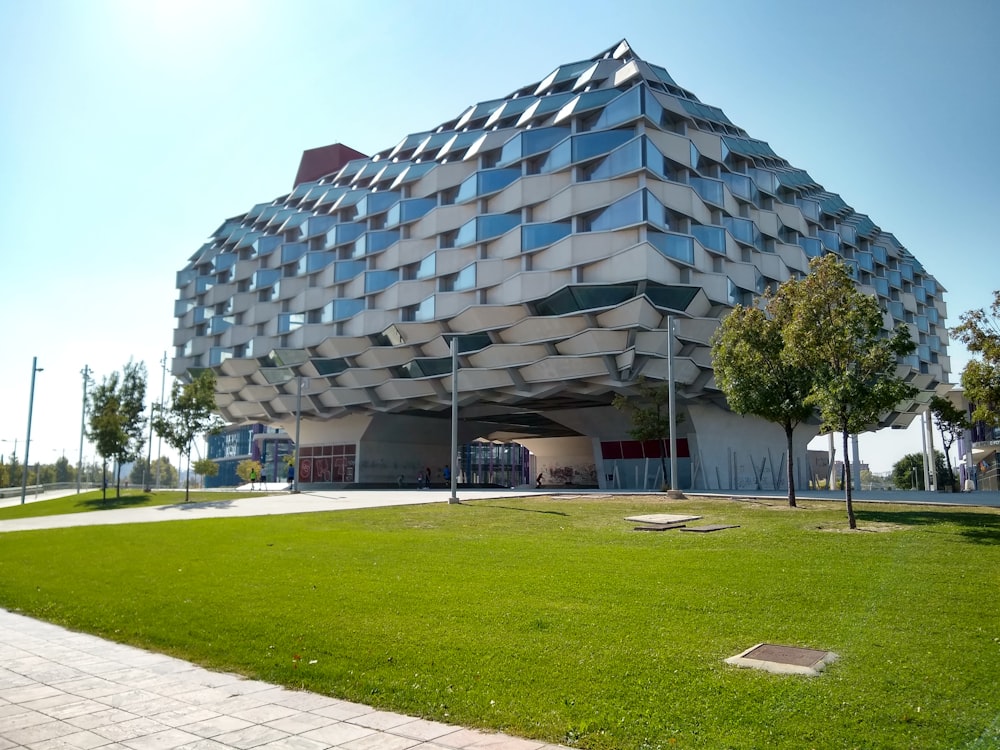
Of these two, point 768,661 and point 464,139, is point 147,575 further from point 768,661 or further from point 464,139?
point 464,139

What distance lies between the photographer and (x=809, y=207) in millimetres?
60062

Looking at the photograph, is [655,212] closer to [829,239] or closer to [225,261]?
[829,239]

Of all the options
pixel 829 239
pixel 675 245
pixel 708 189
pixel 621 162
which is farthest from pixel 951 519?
pixel 829 239

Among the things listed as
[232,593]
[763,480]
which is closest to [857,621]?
[232,593]

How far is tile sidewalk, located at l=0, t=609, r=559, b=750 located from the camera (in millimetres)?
5594

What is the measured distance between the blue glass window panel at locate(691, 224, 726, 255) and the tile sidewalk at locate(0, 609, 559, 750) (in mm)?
41232

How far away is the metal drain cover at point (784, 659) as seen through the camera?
267 inches

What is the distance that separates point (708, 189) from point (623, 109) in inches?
291

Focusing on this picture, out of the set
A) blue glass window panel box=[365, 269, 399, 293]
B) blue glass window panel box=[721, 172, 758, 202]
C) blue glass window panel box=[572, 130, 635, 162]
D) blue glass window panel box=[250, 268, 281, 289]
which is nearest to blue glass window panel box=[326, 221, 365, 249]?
blue glass window panel box=[365, 269, 399, 293]

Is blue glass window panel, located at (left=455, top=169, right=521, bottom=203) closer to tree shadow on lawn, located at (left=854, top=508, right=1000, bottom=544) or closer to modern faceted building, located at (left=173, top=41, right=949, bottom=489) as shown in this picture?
modern faceted building, located at (left=173, top=41, right=949, bottom=489)

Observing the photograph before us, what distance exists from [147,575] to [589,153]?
37.7 metres

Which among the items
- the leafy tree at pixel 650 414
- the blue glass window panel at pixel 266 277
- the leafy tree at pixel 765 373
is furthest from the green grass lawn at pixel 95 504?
the leafy tree at pixel 765 373

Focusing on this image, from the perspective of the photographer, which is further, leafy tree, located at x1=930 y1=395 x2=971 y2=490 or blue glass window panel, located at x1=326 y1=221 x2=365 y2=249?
blue glass window panel, located at x1=326 y1=221 x2=365 y2=249

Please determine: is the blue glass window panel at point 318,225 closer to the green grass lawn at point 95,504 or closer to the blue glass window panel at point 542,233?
the blue glass window panel at point 542,233
